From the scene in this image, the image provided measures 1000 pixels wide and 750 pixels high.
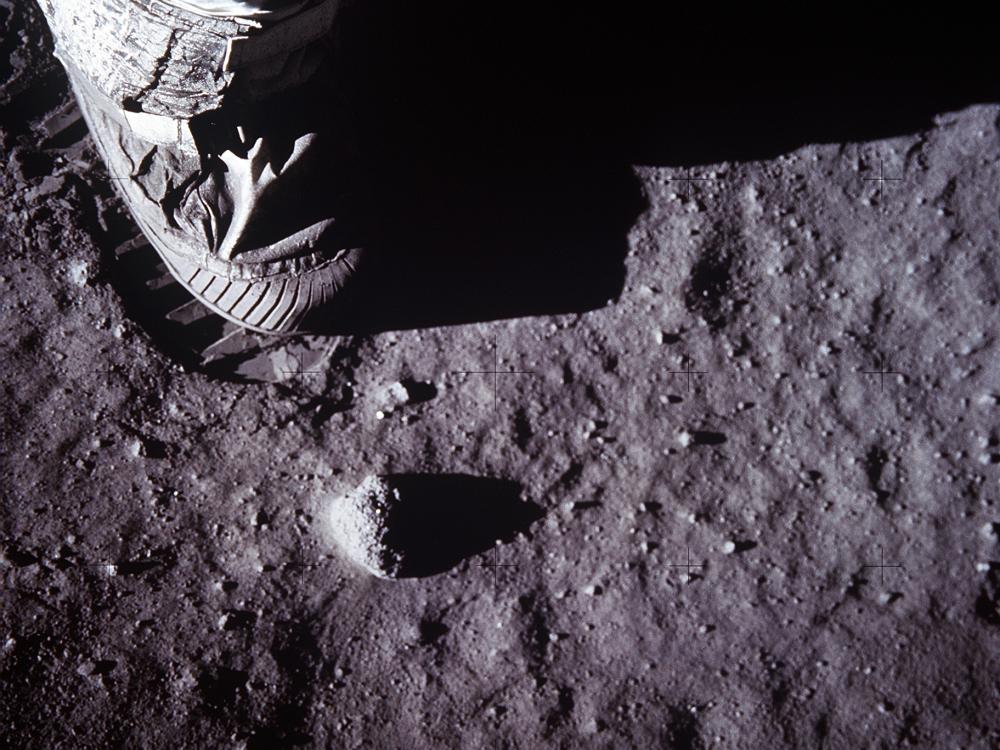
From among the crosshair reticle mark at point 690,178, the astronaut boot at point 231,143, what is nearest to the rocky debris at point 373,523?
the astronaut boot at point 231,143

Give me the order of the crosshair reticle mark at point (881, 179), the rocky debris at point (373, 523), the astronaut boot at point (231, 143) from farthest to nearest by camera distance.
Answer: the crosshair reticle mark at point (881, 179)
the rocky debris at point (373, 523)
the astronaut boot at point (231, 143)

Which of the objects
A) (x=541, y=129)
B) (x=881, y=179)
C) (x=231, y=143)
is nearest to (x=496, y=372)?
(x=541, y=129)

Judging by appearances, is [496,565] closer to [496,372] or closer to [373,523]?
[373,523]

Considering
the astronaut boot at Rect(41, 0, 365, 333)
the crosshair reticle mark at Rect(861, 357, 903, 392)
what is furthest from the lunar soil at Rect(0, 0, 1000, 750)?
the astronaut boot at Rect(41, 0, 365, 333)

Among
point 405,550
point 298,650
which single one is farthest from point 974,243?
point 298,650

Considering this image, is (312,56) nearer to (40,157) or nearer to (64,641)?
(40,157)

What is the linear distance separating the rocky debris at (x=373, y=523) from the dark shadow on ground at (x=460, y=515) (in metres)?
0.05

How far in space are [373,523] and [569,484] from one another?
0.58 metres

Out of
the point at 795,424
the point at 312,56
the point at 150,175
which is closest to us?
the point at 312,56

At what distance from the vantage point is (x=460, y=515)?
82.0 inches

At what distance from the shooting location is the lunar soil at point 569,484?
2029 millimetres

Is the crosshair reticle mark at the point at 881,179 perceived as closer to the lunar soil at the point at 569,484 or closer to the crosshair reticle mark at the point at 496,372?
the lunar soil at the point at 569,484

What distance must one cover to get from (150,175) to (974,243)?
2357 mm

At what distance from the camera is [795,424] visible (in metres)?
2.08
